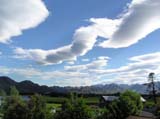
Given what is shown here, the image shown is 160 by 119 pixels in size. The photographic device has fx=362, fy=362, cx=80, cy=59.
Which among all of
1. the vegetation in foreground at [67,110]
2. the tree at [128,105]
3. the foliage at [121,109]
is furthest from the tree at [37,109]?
the tree at [128,105]

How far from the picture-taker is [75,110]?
58469 millimetres

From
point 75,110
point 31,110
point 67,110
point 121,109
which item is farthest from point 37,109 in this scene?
point 121,109

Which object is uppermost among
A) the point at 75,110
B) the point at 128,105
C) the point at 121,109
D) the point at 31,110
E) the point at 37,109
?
the point at 128,105

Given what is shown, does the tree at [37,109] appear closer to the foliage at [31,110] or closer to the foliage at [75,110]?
the foliage at [31,110]

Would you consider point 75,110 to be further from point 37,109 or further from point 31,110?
point 31,110

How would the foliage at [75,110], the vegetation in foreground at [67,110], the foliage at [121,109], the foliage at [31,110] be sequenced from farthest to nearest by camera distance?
1. the foliage at [121,109]
2. the foliage at [31,110]
3. the vegetation in foreground at [67,110]
4. the foliage at [75,110]

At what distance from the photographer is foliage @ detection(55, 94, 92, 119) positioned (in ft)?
191

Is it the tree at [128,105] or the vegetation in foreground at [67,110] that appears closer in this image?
the vegetation in foreground at [67,110]

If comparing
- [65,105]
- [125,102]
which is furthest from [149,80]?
[65,105]

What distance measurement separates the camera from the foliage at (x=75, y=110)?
58250mm

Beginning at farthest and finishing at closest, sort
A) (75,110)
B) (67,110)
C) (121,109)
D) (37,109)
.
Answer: (121,109)
(37,109)
(67,110)
(75,110)

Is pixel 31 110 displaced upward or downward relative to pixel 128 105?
downward

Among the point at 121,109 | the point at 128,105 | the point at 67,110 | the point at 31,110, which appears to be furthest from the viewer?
the point at 128,105

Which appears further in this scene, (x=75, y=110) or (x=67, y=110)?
(x=67, y=110)
